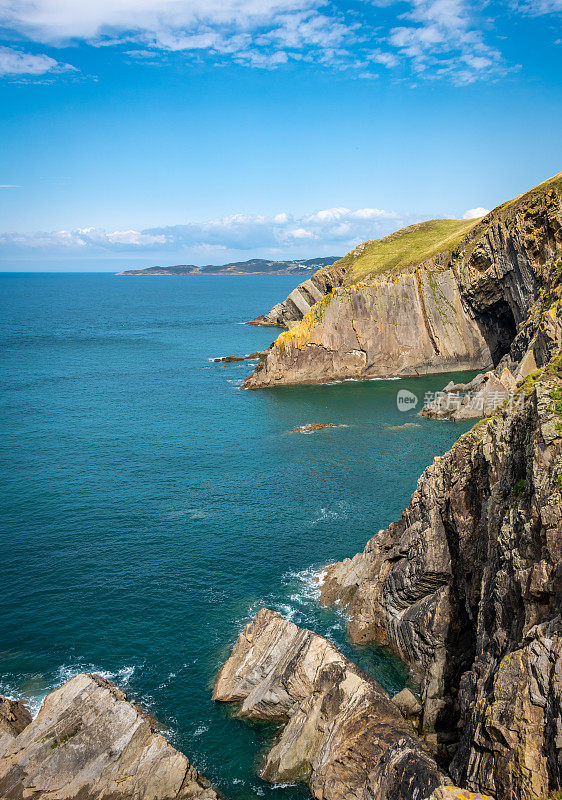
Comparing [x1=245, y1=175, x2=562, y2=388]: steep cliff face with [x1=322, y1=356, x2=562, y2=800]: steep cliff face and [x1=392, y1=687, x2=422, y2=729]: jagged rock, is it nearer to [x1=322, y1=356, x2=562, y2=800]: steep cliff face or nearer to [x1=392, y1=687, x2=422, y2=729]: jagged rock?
[x1=322, y1=356, x2=562, y2=800]: steep cliff face

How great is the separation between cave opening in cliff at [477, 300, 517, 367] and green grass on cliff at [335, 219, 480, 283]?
18125 mm

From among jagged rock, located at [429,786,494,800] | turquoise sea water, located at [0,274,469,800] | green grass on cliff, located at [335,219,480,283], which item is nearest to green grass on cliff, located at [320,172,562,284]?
green grass on cliff, located at [335,219,480,283]

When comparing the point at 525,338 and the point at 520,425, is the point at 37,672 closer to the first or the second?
the point at 520,425

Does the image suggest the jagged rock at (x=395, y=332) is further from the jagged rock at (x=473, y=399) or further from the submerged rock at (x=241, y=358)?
the submerged rock at (x=241, y=358)

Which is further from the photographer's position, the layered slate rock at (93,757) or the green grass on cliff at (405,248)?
the green grass on cliff at (405,248)

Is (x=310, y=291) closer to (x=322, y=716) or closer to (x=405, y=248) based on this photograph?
(x=405, y=248)

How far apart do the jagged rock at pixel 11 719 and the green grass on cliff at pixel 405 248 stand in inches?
4388

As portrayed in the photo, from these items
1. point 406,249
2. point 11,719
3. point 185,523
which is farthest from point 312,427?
point 406,249

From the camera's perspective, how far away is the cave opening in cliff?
4348 inches

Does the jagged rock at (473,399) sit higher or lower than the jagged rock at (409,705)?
higher

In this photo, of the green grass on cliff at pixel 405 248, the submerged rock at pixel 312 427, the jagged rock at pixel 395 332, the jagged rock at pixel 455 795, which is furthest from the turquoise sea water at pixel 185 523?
the green grass on cliff at pixel 405 248

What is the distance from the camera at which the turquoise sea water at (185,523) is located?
35500mm

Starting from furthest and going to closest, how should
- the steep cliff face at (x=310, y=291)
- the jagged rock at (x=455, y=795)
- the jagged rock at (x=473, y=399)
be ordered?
1. the steep cliff face at (x=310, y=291)
2. the jagged rock at (x=473, y=399)
3. the jagged rock at (x=455, y=795)

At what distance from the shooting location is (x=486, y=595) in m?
28.5
